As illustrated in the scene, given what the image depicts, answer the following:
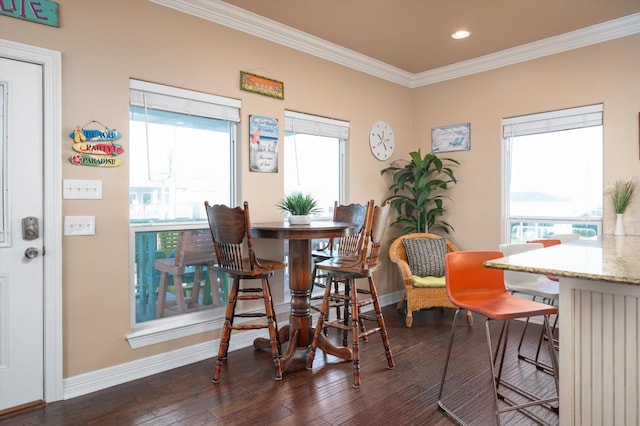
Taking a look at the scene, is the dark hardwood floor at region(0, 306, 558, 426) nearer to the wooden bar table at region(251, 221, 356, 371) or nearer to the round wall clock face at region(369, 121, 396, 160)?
the wooden bar table at region(251, 221, 356, 371)

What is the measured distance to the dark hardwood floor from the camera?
2217 mm

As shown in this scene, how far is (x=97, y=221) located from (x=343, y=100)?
257cm

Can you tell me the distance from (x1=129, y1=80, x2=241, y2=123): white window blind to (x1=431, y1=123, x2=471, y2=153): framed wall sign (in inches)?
96.7

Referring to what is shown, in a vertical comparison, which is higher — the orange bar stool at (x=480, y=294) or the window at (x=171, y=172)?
the window at (x=171, y=172)

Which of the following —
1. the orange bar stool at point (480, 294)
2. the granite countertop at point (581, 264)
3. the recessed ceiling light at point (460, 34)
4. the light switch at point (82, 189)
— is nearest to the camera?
the granite countertop at point (581, 264)

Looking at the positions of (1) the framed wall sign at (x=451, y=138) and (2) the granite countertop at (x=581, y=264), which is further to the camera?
(1) the framed wall sign at (x=451, y=138)

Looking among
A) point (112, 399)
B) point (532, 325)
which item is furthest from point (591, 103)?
point (112, 399)

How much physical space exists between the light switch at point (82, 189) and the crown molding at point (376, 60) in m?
1.34

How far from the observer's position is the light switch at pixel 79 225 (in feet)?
8.20

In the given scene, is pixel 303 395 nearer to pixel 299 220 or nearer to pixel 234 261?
pixel 234 261

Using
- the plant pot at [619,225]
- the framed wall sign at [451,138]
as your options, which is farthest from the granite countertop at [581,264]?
the framed wall sign at [451,138]

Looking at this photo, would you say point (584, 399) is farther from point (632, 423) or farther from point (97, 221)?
point (97, 221)

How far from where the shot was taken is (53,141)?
2424 mm

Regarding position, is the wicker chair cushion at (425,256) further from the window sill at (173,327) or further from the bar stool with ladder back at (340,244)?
the window sill at (173,327)
